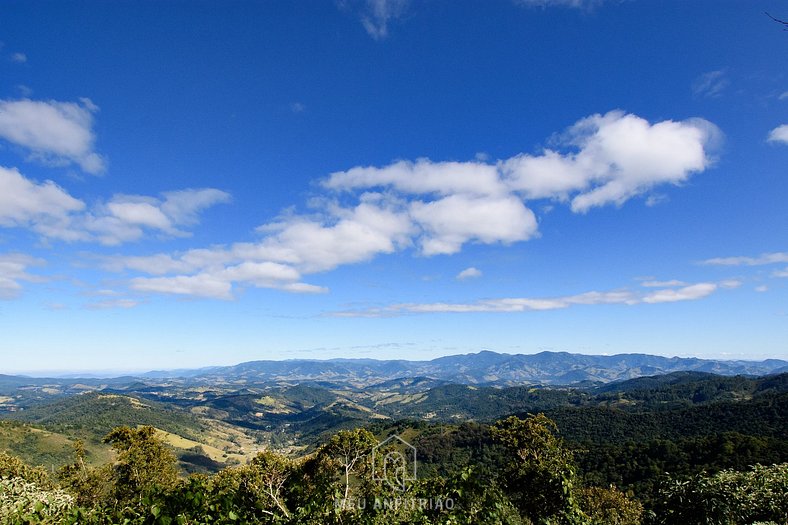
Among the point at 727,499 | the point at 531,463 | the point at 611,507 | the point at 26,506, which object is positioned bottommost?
the point at 611,507

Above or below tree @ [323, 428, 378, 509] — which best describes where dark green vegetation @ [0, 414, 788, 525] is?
above

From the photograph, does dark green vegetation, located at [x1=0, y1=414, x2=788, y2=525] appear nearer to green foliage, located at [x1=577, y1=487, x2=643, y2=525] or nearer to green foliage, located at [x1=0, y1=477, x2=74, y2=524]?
green foliage, located at [x1=0, y1=477, x2=74, y2=524]

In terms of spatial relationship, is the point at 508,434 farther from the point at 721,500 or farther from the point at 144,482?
the point at 144,482

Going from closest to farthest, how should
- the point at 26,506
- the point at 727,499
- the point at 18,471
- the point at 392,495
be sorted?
the point at 26,506 → the point at 392,495 → the point at 727,499 → the point at 18,471

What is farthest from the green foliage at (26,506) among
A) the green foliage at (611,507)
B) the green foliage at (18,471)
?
the green foliage at (611,507)

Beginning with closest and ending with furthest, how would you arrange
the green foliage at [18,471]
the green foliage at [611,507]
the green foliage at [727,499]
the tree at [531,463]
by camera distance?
the green foliage at [727,499]
the tree at [531,463]
the green foliage at [18,471]
the green foliage at [611,507]

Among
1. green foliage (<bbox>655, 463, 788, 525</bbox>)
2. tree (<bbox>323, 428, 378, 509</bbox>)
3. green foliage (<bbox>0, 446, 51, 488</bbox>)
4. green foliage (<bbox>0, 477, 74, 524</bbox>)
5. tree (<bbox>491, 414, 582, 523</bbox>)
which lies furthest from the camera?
green foliage (<bbox>0, 446, 51, 488</bbox>)

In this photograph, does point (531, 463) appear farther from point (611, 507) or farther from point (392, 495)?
point (611, 507)

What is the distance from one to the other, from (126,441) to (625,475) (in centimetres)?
12933

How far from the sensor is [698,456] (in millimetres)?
109250

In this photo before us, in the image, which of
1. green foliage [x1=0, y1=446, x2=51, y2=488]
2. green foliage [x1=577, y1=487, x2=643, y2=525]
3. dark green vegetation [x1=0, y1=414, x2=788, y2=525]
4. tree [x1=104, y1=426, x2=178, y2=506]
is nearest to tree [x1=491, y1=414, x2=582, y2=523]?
dark green vegetation [x1=0, y1=414, x2=788, y2=525]

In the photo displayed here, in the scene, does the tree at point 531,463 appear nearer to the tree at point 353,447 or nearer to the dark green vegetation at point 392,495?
the dark green vegetation at point 392,495

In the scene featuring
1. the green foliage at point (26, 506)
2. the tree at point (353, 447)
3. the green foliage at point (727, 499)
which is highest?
the green foliage at point (26, 506)

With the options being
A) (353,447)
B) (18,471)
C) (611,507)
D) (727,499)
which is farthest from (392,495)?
(611,507)
